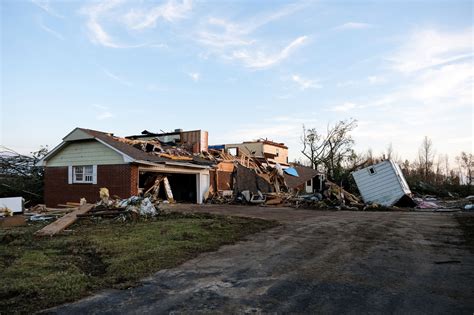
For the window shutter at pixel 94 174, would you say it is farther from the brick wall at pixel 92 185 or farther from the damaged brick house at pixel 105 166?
the brick wall at pixel 92 185

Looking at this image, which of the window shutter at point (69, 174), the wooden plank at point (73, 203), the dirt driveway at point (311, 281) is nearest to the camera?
the dirt driveway at point (311, 281)

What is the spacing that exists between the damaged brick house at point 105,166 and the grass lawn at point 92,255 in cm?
764

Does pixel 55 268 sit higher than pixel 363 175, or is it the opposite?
pixel 363 175

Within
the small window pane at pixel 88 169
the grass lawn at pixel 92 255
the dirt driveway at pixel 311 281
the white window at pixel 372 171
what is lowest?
the dirt driveway at pixel 311 281

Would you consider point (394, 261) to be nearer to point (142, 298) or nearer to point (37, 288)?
point (142, 298)

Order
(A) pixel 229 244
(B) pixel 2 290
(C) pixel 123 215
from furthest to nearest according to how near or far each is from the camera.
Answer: (C) pixel 123 215, (A) pixel 229 244, (B) pixel 2 290

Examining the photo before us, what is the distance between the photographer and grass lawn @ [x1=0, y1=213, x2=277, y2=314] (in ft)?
17.1

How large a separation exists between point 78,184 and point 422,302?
21.4 metres

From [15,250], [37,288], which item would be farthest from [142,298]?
[15,250]

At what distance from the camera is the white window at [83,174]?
21391 mm

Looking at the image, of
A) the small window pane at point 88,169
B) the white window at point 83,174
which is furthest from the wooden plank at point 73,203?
the small window pane at point 88,169

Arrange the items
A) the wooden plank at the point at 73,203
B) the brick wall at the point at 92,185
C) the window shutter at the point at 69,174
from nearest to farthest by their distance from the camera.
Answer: the brick wall at the point at 92,185 < the wooden plank at the point at 73,203 < the window shutter at the point at 69,174

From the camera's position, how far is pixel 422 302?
4785mm

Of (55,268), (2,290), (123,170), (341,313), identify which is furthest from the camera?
(123,170)
